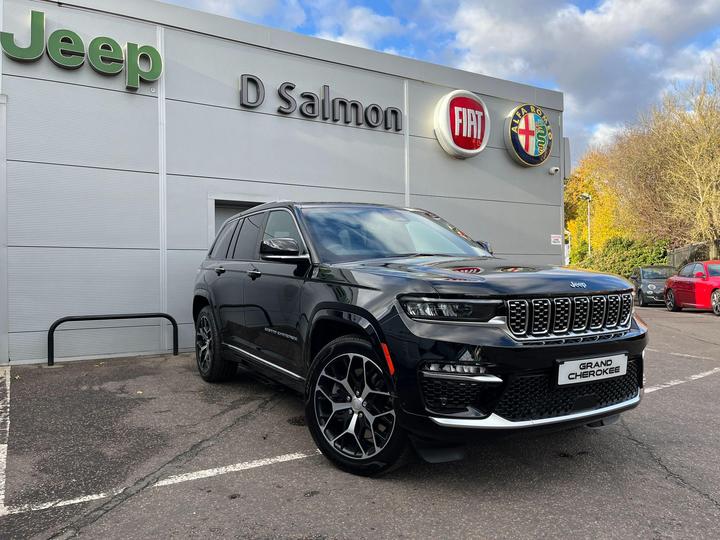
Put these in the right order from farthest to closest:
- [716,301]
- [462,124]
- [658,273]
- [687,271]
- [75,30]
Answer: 1. [658,273]
2. [687,271]
3. [716,301]
4. [462,124]
5. [75,30]

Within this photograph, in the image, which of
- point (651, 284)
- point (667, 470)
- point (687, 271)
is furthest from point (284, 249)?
point (651, 284)

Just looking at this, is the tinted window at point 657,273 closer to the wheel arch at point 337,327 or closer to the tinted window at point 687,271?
the tinted window at point 687,271

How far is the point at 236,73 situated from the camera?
9148 mm

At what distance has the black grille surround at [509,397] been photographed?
294 centimetres

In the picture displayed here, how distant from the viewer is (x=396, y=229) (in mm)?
4598

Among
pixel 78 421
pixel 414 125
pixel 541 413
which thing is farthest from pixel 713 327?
pixel 78 421

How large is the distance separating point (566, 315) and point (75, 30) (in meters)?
7.89

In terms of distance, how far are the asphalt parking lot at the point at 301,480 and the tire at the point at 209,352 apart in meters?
0.60

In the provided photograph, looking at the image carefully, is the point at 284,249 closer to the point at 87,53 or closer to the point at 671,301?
the point at 87,53

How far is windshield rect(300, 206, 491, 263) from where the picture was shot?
4164mm

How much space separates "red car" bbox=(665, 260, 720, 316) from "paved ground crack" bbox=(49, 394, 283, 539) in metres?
14.2

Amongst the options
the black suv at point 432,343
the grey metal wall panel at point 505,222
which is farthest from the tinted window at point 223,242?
the grey metal wall panel at point 505,222

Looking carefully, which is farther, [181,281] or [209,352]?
[181,281]

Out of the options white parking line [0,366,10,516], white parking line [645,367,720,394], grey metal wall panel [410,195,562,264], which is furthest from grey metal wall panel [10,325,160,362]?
white parking line [645,367,720,394]
